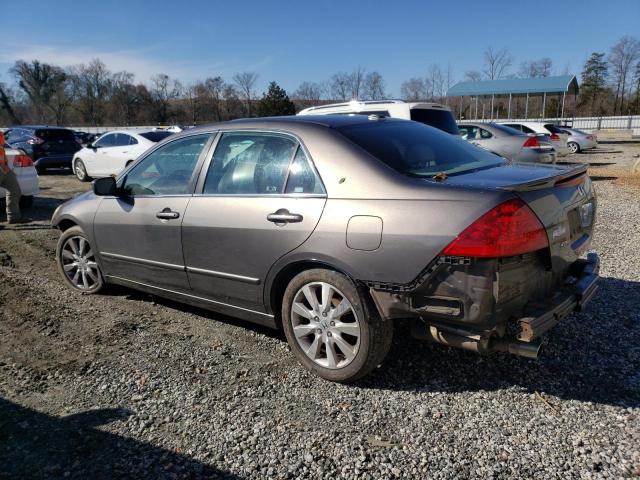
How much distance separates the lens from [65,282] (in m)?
5.33

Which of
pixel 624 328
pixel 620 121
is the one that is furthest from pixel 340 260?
pixel 620 121

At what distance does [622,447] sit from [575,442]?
0.22 meters

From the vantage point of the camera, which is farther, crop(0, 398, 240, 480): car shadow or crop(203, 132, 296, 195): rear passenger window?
crop(203, 132, 296, 195): rear passenger window

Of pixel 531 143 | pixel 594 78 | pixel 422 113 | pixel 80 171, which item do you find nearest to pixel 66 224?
pixel 422 113

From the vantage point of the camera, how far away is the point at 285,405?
302 cm

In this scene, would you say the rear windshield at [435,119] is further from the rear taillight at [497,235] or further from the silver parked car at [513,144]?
the rear taillight at [497,235]

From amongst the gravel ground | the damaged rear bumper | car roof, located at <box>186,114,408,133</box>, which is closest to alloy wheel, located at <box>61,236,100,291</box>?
the gravel ground

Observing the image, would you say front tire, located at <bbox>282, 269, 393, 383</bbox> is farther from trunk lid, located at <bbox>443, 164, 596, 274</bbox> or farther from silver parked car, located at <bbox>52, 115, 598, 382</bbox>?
trunk lid, located at <bbox>443, 164, 596, 274</bbox>

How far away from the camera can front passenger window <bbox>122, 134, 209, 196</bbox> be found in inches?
158

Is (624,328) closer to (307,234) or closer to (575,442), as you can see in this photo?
(575,442)

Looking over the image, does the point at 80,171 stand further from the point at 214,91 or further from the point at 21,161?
the point at 214,91

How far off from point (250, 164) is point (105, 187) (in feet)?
5.32


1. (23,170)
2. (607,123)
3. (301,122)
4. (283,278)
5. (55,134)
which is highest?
(301,122)

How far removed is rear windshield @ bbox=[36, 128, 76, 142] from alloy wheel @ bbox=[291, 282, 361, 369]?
16074 mm
